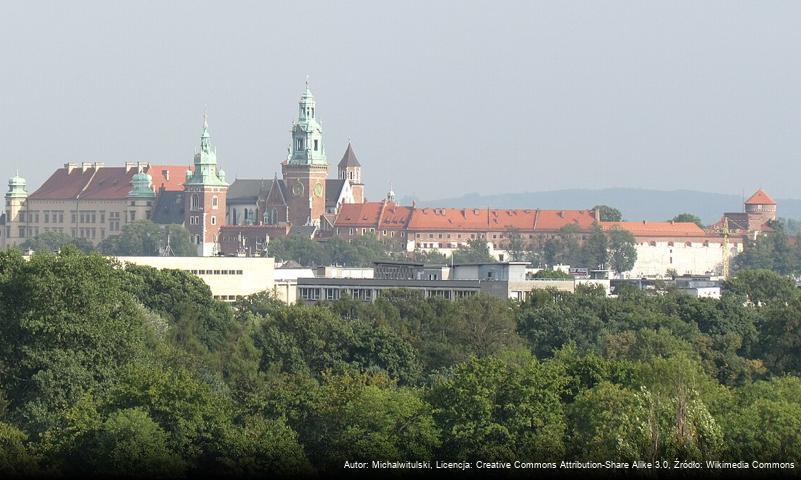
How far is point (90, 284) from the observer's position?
59469 millimetres

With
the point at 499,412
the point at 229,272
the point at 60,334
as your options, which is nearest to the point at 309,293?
the point at 229,272

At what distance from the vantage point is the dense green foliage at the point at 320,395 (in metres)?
47.3

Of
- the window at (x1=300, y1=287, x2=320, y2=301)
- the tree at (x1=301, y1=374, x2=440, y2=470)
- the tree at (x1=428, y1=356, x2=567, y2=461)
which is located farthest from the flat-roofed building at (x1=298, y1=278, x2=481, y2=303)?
the tree at (x1=301, y1=374, x2=440, y2=470)

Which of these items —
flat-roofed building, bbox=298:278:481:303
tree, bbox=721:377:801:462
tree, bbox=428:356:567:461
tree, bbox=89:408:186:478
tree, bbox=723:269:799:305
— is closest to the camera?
tree, bbox=89:408:186:478

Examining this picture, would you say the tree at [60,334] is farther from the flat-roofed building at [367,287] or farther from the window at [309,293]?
the window at [309,293]

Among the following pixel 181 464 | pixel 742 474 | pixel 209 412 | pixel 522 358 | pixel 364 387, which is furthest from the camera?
pixel 522 358

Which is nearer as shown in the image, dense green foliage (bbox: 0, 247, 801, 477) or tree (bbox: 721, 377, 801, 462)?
dense green foliage (bbox: 0, 247, 801, 477)

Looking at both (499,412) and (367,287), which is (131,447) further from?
(367,287)

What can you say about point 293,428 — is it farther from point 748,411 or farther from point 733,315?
point 733,315

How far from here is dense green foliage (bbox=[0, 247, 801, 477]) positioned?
155 feet

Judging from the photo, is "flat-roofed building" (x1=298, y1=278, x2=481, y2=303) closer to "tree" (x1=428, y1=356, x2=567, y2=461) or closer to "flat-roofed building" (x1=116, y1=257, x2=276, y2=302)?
"flat-roofed building" (x1=116, y1=257, x2=276, y2=302)

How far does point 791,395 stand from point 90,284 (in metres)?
17.8

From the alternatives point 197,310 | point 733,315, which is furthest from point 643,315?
point 197,310

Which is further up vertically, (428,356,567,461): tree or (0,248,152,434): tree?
(0,248,152,434): tree
